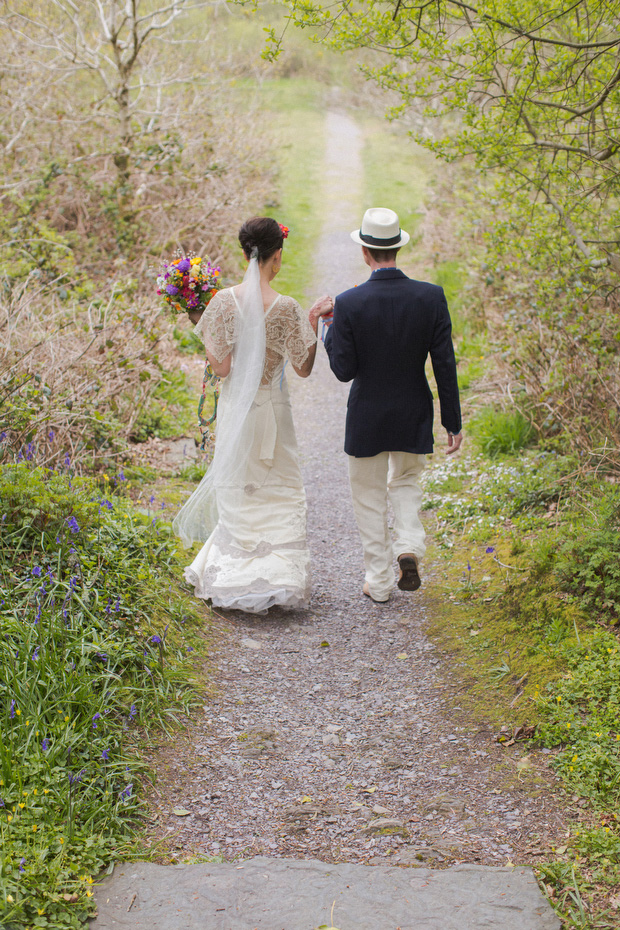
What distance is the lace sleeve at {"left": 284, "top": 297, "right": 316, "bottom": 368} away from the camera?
15.4 feet

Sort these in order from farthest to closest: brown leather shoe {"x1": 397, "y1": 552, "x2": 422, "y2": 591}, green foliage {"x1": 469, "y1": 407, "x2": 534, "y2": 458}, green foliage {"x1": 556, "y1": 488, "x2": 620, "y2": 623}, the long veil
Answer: green foliage {"x1": 469, "y1": 407, "x2": 534, "y2": 458}, brown leather shoe {"x1": 397, "y1": 552, "x2": 422, "y2": 591}, the long veil, green foliage {"x1": 556, "y1": 488, "x2": 620, "y2": 623}

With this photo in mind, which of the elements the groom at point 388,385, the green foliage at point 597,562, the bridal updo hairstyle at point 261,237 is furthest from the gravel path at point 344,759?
the bridal updo hairstyle at point 261,237

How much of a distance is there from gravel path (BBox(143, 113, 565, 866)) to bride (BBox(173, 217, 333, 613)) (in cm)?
29

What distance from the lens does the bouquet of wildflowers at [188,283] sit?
15.9 feet

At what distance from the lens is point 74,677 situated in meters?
3.22

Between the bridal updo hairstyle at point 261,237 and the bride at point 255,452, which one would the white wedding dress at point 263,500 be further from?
the bridal updo hairstyle at point 261,237

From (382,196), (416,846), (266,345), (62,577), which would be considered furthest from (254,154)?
(416,846)

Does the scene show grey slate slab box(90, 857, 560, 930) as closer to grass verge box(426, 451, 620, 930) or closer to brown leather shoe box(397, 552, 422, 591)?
grass verge box(426, 451, 620, 930)

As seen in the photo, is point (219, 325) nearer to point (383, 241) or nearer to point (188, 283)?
point (188, 283)

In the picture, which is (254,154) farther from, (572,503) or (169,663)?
(169,663)

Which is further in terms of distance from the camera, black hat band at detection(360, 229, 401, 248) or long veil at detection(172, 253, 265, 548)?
long veil at detection(172, 253, 265, 548)

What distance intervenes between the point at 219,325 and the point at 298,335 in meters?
0.49

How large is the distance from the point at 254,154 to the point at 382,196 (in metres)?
5.95

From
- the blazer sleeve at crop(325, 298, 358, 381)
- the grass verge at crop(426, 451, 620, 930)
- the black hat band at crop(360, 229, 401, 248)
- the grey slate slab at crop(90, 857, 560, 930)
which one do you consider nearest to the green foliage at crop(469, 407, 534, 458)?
the grass verge at crop(426, 451, 620, 930)
